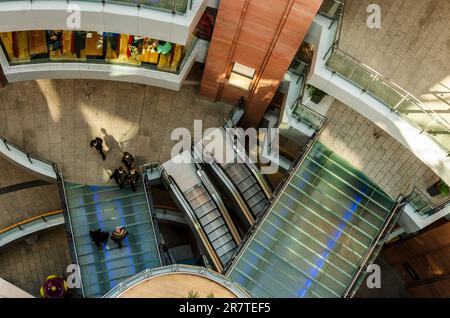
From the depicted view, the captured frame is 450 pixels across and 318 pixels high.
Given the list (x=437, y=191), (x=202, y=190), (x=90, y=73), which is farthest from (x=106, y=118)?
(x=437, y=191)

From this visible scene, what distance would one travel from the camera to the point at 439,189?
19578mm

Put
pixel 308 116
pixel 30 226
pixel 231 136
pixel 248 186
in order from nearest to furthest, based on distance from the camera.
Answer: pixel 308 116
pixel 231 136
pixel 248 186
pixel 30 226

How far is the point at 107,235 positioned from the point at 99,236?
36 cm

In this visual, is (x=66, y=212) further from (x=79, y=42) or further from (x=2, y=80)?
(x=79, y=42)

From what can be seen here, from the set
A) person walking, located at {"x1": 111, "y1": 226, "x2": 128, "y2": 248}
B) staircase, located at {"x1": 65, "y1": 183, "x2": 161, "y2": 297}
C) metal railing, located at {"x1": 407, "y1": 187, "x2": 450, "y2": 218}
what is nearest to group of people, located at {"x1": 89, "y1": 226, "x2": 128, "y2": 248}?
person walking, located at {"x1": 111, "y1": 226, "x2": 128, "y2": 248}

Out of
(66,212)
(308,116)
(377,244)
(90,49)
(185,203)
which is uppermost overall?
(90,49)

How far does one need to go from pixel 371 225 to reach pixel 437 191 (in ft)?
9.88

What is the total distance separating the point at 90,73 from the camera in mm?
20516

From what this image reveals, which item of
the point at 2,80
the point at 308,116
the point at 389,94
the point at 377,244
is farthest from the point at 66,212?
the point at 389,94

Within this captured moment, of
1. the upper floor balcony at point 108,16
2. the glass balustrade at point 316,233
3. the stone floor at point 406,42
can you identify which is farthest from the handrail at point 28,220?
the stone floor at point 406,42

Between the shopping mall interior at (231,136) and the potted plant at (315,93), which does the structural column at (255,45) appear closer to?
the shopping mall interior at (231,136)

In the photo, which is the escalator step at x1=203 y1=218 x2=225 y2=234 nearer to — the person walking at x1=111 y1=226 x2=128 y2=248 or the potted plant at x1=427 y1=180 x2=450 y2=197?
the person walking at x1=111 y1=226 x2=128 y2=248
